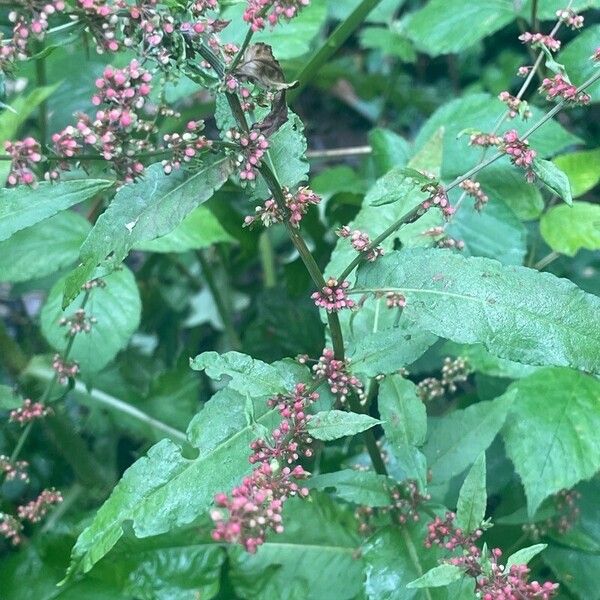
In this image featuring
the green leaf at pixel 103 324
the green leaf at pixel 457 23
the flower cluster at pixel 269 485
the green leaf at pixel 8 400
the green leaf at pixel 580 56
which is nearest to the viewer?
the flower cluster at pixel 269 485

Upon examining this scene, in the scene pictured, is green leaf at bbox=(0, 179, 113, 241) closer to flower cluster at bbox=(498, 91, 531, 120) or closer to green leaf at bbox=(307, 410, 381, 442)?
green leaf at bbox=(307, 410, 381, 442)

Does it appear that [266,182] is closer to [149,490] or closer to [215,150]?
[215,150]

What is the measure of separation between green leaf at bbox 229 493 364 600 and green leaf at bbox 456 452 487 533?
31 cm

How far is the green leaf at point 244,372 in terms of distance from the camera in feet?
2.95

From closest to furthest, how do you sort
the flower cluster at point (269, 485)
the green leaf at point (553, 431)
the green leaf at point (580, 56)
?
1. the flower cluster at point (269, 485)
2. the green leaf at point (553, 431)
3. the green leaf at point (580, 56)

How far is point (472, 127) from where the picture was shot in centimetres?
157

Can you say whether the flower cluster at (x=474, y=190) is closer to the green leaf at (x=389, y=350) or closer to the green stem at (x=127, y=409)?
the green leaf at (x=389, y=350)

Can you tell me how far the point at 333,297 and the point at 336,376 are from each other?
0.32 ft

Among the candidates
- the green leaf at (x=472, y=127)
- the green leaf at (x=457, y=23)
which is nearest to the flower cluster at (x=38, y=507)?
the green leaf at (x=472, y=127)

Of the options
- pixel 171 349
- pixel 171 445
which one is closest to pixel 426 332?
pixel 171 445

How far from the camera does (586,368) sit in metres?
0.84

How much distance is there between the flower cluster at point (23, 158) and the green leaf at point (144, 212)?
3.2 inches

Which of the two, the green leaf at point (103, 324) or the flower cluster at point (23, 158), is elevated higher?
the flower cluster at point (23, 158)

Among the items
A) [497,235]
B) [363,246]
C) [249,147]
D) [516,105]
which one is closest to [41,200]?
[249,147]
